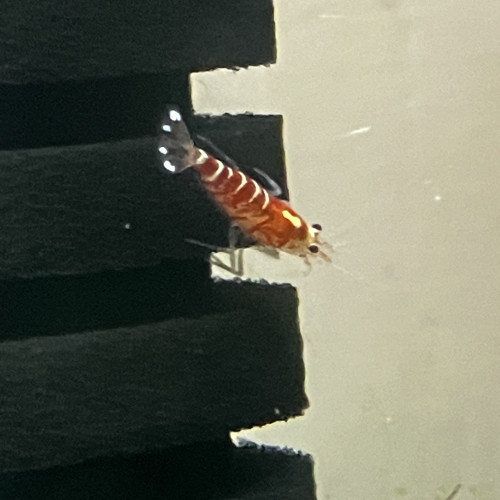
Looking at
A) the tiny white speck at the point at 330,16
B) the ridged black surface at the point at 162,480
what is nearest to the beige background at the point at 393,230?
the tiny white speck at the point at 330,16

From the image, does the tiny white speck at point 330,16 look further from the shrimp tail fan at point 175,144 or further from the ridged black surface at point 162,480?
the ridged black surface at point 162,480

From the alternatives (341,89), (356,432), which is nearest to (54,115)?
(341,89)

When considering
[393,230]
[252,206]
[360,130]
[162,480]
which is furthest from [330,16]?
[162,480]

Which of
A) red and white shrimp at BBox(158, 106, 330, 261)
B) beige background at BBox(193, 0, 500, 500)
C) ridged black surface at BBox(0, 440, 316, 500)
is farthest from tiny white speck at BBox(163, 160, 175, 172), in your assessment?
beige background at BBox(193, 0, 500, 500)

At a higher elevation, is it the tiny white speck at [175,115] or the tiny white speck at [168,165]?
the tiny white speck at [175,115]

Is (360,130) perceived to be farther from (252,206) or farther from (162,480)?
(162,480)

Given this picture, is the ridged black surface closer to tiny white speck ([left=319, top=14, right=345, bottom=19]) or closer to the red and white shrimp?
the red and white shrimp

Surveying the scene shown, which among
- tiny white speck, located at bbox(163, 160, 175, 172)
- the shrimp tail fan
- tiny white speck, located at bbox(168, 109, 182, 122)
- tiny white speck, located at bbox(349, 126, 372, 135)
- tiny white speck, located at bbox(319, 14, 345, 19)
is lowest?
tiny white speck, located at bbox(349, 126, 372, 135)

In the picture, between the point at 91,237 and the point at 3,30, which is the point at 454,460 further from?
the point at 3,30

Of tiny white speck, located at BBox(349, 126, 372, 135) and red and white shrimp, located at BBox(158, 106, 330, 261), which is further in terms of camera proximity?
tiny white speck, located at BBox(349, 126, 372, 135)
